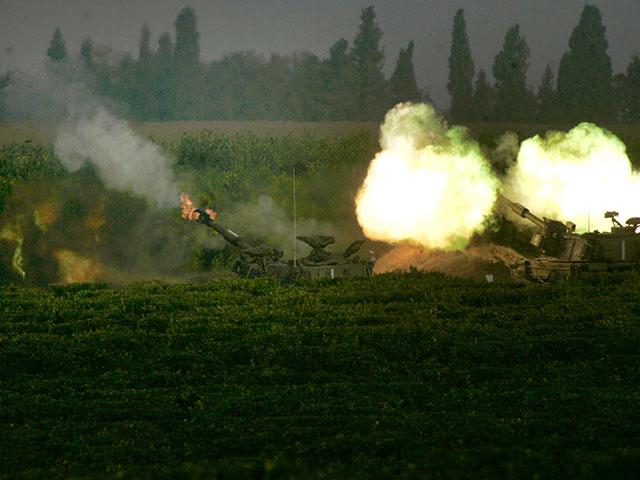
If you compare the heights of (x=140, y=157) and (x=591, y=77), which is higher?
(x=591, y=77)

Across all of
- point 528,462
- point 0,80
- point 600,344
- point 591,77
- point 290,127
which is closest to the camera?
point 528,462

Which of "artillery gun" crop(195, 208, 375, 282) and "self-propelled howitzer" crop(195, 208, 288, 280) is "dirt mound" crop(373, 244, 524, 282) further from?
"self-propelled howitzer" crop(195, 208, 288, 280)

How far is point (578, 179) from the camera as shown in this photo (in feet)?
93.7

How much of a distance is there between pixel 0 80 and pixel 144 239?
36.1 ft

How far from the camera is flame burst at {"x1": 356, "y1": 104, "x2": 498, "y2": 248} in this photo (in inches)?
1091

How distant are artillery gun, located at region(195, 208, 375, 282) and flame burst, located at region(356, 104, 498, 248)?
3531 mm

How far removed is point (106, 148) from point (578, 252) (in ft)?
53.7

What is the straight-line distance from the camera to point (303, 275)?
2375cm

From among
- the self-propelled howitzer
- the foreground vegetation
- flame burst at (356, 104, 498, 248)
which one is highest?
flame burst at (356, 104, 498, 248)

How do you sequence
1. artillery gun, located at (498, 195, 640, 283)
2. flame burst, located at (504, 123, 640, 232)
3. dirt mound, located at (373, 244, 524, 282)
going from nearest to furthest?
artillery gun, located at (498, 195, 640, 283) → dirt mound, located at (373, 244, 524, 282) → flame burst, located at (504, 123, 640, 232)

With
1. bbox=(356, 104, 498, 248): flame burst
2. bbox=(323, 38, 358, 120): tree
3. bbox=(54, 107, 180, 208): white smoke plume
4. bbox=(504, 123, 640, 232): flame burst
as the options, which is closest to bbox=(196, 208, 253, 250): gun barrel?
bbox=(54, 107, 180, 208): white smoke plume

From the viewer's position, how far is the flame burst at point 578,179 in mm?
28266

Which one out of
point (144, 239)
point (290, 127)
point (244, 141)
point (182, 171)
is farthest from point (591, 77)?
point (144, 239)

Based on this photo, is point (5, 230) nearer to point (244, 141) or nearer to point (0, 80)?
point (0, 80)
